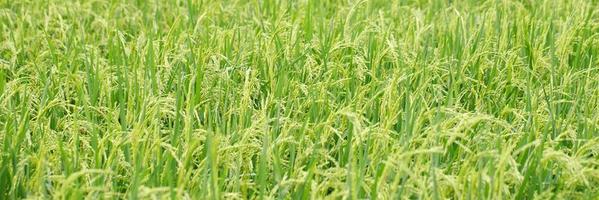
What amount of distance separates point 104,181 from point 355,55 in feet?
4.05

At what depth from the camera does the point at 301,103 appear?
2984mm

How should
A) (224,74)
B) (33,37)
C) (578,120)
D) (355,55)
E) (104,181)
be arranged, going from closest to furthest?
(104,181), (578,120), (224,74), (355,55), (33,37)

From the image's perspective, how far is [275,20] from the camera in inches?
151

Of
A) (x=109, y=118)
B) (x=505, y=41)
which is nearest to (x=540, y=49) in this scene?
(x=505, y=41)

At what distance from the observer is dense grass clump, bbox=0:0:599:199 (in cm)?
230

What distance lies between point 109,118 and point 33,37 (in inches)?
41.5

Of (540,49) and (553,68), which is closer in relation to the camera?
(553,68)

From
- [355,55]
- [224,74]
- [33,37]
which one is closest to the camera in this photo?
[224,74]

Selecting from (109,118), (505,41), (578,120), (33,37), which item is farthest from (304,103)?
(33,37)

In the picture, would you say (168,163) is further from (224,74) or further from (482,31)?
(482,31)

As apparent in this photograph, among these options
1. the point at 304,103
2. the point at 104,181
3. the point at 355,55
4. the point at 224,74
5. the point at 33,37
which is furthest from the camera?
the point at 33,37

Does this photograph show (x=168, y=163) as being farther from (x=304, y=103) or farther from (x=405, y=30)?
(x=405, y=30)

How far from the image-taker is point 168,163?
2287mm

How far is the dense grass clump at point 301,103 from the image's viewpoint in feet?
7.54
